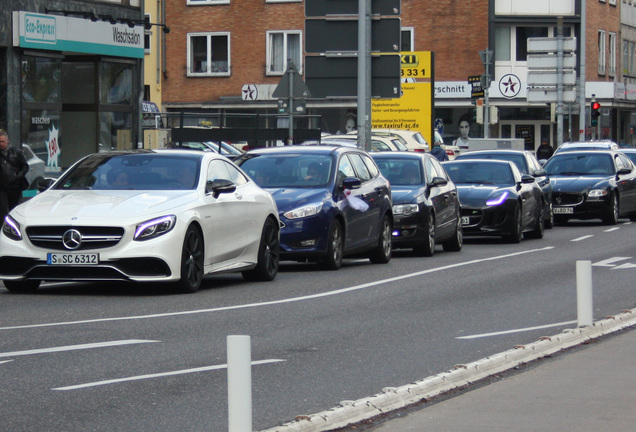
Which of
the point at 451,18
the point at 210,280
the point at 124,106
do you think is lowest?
the point at 210,280

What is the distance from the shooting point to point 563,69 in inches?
1907

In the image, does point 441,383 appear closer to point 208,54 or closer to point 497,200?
point 497,200

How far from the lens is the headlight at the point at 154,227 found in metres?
14.1

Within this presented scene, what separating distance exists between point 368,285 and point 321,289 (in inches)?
31.2

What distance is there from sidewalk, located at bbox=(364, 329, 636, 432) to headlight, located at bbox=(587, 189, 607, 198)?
22.2 meters

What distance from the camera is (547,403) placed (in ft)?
25.7

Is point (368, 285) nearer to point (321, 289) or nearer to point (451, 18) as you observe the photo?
point (321, 289)

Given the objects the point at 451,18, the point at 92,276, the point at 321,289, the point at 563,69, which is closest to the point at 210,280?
the point at 321,289

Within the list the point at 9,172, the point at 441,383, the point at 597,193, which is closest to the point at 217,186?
the point at 9,172

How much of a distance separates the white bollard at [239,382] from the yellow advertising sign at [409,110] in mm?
36057

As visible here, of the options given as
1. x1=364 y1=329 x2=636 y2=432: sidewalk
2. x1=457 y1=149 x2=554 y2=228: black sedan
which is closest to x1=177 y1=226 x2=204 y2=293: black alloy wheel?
x1=364 y1=329 x2=636 y2=432: sidewalk

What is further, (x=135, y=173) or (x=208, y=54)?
(x=208, y=54)

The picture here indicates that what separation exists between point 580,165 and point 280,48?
35584 mm

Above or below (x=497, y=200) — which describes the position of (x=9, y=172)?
above
